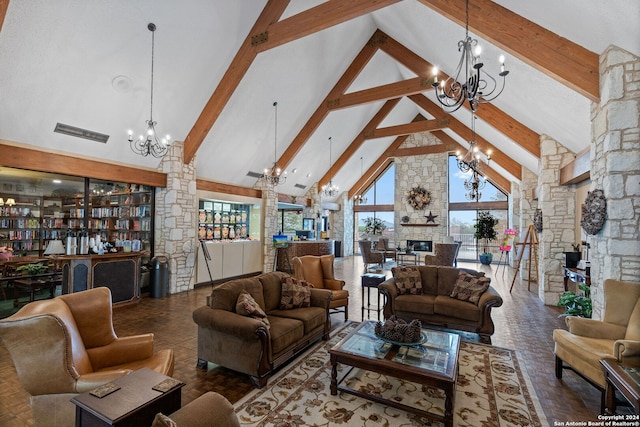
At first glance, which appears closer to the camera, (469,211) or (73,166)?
(73,166)

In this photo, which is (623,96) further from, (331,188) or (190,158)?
(331,188)

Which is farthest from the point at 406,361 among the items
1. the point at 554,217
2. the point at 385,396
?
the point at 554,217

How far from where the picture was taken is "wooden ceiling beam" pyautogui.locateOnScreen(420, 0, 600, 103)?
346 cm

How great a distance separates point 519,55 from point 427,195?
9.72m

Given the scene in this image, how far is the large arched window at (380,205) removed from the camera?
45.6ft

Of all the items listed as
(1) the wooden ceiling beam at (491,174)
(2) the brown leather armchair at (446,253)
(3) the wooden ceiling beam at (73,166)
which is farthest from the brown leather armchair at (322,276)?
(1) the wooden ceiling beam at (491,174)

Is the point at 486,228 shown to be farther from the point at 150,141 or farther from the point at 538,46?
the point at 150,141

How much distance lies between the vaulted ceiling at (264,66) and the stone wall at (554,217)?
259mm

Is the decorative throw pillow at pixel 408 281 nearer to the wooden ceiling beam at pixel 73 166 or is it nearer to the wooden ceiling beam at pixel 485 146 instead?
the wooden ceiling beam at pixel 73 166

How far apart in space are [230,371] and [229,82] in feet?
17.1

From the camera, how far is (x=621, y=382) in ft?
6.78

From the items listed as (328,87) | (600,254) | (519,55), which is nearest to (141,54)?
(328,87)

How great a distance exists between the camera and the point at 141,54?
478cm

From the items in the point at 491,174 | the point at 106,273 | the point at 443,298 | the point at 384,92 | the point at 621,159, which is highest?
the point at 384,92
